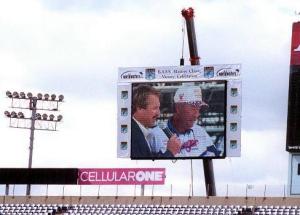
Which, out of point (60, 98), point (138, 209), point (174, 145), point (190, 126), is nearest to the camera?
point (190, 126)

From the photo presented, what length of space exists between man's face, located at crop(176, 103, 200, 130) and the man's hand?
81 cm

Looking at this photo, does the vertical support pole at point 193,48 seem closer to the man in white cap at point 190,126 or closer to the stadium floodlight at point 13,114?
the man in white cap at point 190,126

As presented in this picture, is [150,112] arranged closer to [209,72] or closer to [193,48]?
[209,72]

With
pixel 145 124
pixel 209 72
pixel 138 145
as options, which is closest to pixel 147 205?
pixel 138 145

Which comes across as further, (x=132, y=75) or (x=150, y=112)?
(x=132, y=75)

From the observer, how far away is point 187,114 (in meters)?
71.3

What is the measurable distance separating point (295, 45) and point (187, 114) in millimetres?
7005

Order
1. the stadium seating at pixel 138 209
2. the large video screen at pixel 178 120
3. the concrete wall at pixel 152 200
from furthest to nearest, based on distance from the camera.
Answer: the concrete wall at pixel 152 200 → the stadium seating at pixel 138 209 → the large video screen at pixel 178 120

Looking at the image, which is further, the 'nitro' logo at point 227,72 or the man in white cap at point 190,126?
the man in white cap at point 190,126

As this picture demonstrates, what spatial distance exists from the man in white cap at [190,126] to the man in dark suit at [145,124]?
0.72 metres

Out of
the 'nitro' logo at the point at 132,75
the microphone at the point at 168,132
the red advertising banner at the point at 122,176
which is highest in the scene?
the 'nitro' logo at the point at 132,75

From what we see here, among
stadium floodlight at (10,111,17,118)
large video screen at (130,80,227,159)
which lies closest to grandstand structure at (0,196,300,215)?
large video screen at (130,80,227,159)

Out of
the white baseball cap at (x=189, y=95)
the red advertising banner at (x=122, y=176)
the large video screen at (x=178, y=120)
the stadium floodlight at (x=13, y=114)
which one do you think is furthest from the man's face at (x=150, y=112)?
the stadium floodlight at (x=13, y=114)

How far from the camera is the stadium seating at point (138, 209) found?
7156 centimetres
